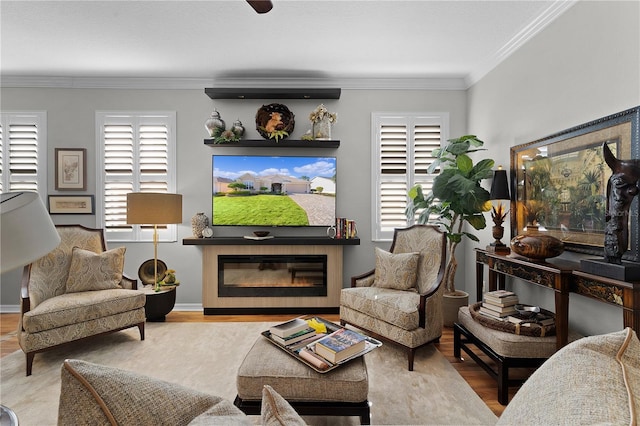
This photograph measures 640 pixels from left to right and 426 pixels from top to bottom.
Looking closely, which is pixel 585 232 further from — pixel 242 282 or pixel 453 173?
pixel 242 282

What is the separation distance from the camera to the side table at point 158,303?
356cm

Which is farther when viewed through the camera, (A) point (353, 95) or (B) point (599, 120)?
(A) point (353, 95)

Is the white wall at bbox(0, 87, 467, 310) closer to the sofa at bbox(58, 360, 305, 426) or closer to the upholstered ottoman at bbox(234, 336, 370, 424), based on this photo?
the upholstered ottoman at bbox(234, 336, 370, 424)

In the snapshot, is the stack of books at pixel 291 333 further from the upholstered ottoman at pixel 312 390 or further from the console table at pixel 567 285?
the console table at pixel 567 285

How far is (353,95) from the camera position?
424cm

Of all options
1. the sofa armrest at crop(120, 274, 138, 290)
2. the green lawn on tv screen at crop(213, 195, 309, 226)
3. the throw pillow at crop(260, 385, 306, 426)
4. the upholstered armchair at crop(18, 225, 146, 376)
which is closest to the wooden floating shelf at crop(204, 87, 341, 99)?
the green lawn on tv screen at crop(213, 195, 309, 226)

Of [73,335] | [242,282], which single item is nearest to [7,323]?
[73,335]

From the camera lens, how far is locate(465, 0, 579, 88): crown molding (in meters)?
2.57

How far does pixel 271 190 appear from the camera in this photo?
4.19 m

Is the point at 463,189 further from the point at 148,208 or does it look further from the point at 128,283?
the point at 128,283

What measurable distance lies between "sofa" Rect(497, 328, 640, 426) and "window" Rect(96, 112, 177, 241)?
13.8 ft

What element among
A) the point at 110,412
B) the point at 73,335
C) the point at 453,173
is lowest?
A: the point at 73,335

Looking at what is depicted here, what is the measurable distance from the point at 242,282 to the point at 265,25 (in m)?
2.79

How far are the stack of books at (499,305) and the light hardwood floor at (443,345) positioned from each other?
49cm
